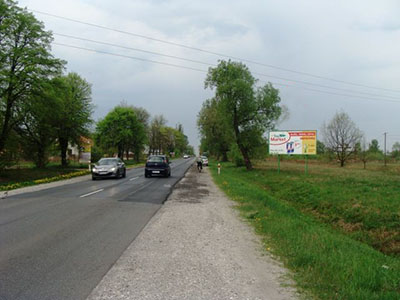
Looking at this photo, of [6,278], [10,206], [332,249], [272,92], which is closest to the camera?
[6,278]

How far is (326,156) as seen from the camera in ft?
162

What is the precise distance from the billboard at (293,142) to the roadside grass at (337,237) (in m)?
12.0

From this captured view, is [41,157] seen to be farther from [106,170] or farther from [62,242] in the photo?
[62,242]

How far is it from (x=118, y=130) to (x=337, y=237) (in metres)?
54.3

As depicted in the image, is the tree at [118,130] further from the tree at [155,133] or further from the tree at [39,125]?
the tree at [155,133]

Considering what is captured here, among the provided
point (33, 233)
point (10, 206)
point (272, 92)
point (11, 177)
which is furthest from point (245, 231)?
point (272, 92)

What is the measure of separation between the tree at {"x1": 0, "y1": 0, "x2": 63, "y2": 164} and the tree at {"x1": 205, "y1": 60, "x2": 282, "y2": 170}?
17.0 m

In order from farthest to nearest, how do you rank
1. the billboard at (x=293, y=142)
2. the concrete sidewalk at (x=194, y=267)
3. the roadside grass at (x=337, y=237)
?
the billboard at (x=293, y=142)
the roadside grass at (x=337, y=237)
the concrete sidewalk at (x=194, y=267)

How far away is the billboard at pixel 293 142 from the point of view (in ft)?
101

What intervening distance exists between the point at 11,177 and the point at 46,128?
9.55 m

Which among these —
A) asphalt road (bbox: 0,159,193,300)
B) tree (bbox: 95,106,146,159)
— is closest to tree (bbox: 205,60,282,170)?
asphalt road (bbox: 0,159,193,300)

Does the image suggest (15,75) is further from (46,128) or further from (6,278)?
(6,278)

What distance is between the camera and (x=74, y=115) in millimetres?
36625

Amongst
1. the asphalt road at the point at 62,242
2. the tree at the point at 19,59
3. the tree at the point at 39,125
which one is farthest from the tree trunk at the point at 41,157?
the asphalt road at the point at 62,242
